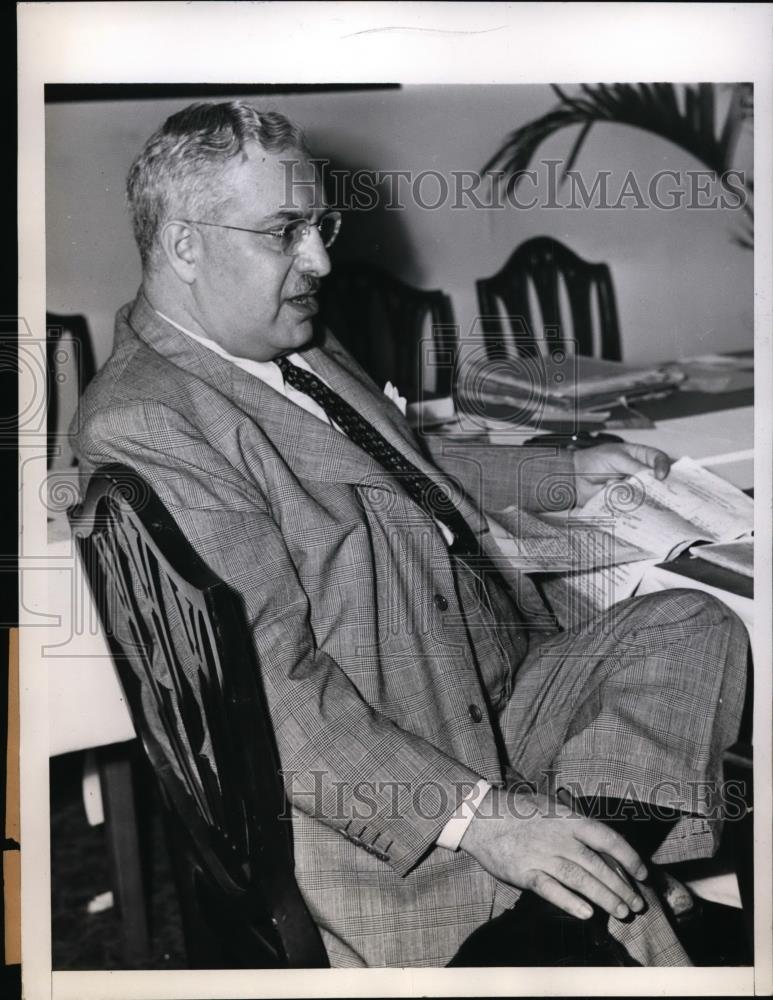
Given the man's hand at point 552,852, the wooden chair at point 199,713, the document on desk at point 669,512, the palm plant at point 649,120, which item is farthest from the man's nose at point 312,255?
the man's hand at point 552,852

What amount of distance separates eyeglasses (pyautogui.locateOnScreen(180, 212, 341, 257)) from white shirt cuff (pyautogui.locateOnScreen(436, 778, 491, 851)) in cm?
89

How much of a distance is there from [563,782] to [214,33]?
1.34 metres

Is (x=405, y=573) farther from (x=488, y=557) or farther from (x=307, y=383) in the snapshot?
(x=307, y=383)

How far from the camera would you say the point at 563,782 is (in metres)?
1.59

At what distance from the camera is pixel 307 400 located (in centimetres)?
174

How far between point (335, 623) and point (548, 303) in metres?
0.83

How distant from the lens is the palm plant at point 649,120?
68.2 inches

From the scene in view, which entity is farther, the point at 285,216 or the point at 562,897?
the point at 285,216

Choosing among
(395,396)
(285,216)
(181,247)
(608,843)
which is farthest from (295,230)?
(608,843)

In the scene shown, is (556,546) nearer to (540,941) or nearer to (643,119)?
(540,941)

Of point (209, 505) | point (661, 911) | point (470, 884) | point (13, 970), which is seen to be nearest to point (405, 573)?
point (209, 505)

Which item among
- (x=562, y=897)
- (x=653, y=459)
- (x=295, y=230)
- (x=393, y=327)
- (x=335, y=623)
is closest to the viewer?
(x=562, y=897)

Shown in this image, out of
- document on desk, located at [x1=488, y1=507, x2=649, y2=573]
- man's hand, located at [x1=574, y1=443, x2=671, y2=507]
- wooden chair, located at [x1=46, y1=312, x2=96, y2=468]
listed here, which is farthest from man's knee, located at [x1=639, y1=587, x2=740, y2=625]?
wooden chair, located at [x1=46, y1=312, x2=96, y2=468]

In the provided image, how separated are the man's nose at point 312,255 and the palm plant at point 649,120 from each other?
0.34 meters
